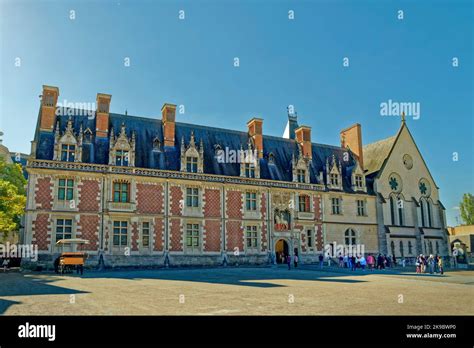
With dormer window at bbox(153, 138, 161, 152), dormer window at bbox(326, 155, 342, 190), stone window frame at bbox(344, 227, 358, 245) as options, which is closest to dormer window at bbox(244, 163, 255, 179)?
dormer window at bbox(153, 138, 161, 152)

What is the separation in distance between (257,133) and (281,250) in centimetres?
1142

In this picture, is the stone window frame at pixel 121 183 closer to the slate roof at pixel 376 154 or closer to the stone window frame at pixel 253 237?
the stone window frame at pixel 253 237

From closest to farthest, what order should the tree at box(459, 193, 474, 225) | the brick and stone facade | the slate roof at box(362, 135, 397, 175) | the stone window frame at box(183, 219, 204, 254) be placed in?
the brick and stone facade, the stone window frame at box(183, 219, 204, 254), the slate roof at box(362, 135, 397, 175), the tree at box(459, 193, 474, 225)

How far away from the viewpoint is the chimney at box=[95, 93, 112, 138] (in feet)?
107

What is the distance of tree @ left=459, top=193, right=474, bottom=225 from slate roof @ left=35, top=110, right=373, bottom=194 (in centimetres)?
3881

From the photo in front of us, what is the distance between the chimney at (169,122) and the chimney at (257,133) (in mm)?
8195

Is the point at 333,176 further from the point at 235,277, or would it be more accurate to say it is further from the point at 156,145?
the point at 235,277

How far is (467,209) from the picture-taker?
2800 inches

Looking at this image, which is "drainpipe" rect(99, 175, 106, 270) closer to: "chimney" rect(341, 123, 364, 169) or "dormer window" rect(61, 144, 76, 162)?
"dormer window" rect(61, 144, 76, 162)

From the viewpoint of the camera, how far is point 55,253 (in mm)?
27984

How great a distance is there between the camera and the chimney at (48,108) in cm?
3070
